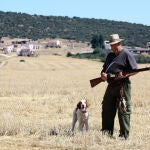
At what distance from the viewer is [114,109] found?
1013 cm

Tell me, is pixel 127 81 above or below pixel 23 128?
above

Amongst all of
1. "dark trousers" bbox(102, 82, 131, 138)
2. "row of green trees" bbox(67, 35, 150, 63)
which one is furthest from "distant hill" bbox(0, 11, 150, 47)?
"dark trousers" bbox(102, 82, 131, 138)

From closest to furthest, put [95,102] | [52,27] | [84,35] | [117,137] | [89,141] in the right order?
[89,141] < [117,137] < [95,102] < [84,35] < [52,27]

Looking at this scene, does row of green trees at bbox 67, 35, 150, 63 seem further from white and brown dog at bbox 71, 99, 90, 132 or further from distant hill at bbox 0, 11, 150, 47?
white and brown dog at bbox 71, 99, 90, 132

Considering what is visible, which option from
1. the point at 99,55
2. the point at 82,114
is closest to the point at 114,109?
the point at 82,114

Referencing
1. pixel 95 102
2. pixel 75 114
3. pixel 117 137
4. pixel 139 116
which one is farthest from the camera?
pixel 95 102

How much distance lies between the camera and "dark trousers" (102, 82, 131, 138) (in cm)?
980

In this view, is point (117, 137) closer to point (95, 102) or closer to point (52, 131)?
point (52, 131)

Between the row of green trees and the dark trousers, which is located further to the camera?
the row of green trees

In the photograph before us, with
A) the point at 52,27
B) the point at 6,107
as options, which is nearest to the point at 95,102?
the point at 6,107

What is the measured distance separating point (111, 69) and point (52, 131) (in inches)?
68.0

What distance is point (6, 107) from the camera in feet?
53.5

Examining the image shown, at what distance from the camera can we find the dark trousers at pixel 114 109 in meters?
9.80

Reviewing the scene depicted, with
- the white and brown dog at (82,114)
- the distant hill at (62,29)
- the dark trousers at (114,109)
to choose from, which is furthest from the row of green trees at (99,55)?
the dark trousers at (114,109)
